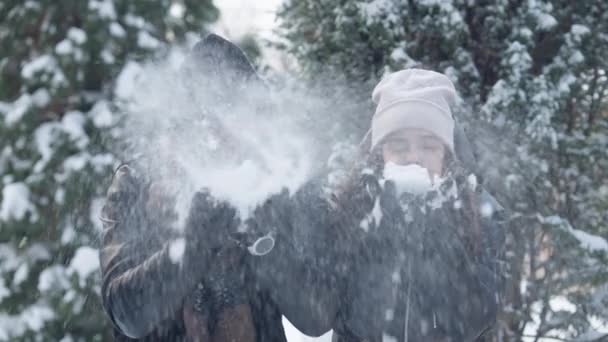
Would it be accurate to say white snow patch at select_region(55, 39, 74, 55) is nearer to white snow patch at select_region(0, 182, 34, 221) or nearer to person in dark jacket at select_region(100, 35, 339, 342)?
white snow patch at select_region(0, 182, 34, 221)

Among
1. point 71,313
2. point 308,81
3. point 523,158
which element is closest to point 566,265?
point 523,158

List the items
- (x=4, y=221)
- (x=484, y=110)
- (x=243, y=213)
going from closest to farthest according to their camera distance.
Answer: (x=243, y=213)
(x=4, y=221)
(x=484, y=110)

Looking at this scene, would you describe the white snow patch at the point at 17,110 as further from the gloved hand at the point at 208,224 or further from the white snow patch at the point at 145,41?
the gloved hand at the point at 208,224

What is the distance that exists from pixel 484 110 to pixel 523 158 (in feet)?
1.78

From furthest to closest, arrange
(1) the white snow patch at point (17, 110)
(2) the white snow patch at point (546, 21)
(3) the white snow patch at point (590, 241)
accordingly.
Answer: (2) the white snow patch at point (546, 21) → (3) the white snow patch at point (590, 241) → (1) the white snow patch at point (17, 110)

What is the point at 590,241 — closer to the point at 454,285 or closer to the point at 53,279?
the point at 454,285

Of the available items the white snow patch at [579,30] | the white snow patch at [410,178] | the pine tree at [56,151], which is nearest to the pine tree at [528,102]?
the white snow patch at [579,30]

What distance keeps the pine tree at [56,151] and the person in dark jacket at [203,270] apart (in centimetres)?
160

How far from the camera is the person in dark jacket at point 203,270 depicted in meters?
1.60

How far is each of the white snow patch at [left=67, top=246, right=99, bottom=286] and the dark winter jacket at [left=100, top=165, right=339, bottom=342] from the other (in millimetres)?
Result: 1626

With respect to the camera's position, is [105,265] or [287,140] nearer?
[105,265]

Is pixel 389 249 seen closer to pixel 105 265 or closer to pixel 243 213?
pixel 243 213

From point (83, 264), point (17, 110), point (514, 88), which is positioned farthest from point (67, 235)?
point (514, 88)

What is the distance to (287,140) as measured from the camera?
2176 mm
